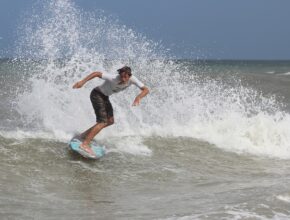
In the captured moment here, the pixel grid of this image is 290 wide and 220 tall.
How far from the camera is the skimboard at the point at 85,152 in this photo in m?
8.96

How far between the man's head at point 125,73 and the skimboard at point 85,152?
132 centimetres

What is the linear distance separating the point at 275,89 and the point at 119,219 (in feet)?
83.0

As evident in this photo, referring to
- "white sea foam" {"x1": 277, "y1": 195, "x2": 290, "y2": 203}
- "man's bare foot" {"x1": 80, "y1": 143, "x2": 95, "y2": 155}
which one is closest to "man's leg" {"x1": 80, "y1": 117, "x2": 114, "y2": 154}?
"man's bare foot" {"x1": 80, "y1": 143, "x2": 95, "y2": 155}

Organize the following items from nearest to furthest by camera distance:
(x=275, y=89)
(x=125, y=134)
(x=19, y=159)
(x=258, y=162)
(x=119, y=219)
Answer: (x=119, y=219)
(x=19, y=159)
(x=258, y=162)
(x=125, y=134)
(x=275, y=89)

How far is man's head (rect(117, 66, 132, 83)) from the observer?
8656 mm

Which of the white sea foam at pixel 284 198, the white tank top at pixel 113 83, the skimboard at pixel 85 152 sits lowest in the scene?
the white sea foam at pixel 284 198

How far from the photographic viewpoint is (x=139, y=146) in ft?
33.8

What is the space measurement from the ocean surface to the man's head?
145 centimetres

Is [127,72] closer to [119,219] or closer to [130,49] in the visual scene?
[119,219]

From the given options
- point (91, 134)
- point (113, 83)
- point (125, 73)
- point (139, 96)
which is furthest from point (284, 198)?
point (91, 134)

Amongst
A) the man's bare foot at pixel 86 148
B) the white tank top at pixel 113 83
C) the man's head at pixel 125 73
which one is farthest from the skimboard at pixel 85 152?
the man's head at pixel 125 73

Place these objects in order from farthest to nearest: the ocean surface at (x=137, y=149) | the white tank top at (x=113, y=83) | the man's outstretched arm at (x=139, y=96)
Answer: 1. the white tank top at (x=113, y=83)
2. the man's outstretched arm at (x=139, y=96)
3. the ocean surface at (x=137, y=149)

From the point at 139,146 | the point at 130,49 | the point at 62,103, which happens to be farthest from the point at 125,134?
the point at 130,49

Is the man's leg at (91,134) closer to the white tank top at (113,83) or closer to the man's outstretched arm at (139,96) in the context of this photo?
the white tank top at (113,83)
